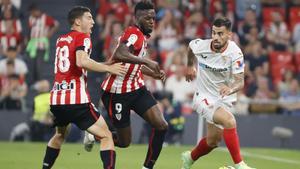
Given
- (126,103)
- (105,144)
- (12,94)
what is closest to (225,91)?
(126,103)

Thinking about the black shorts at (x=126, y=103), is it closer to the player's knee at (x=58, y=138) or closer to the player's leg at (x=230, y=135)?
the player's leg at (x=230, y=135)

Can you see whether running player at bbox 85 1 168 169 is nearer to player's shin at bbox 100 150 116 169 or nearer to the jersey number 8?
the jersey number 8

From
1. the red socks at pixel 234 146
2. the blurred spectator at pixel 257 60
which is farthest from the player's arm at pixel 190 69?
the blurred spectator at pixel 257 60

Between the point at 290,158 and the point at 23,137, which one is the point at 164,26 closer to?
the point at 23,137

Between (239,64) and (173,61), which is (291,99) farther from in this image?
(239,64)

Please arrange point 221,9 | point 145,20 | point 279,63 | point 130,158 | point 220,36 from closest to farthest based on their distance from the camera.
→ point 145,20
point 220,36
point 130,158
point 279,63
point 221,9

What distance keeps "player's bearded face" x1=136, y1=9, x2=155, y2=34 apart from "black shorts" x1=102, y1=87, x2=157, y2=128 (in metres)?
0.84

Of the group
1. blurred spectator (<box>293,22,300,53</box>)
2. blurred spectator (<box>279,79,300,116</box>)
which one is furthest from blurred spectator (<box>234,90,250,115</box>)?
blurred spectator (<box>293,22,300,53</box>)

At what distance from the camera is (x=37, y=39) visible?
21422 mm

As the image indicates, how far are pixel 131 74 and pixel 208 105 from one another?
1.14 m

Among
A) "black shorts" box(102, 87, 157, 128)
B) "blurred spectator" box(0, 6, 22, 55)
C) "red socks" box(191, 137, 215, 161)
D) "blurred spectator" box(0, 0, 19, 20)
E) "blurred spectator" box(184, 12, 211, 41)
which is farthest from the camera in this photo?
"blurred spectator" box(184, 12, 211, 41)

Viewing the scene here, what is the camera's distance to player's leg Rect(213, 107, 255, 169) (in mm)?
12055

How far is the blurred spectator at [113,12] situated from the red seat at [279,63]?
380 centimetres

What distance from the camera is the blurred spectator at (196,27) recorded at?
23000 mm
